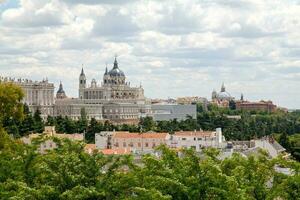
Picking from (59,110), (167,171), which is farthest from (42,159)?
(59,110)

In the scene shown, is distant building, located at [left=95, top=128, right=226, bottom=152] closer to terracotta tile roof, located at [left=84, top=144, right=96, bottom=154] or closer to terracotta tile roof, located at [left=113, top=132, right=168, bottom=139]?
terracotta tile roof, located at [left=113, top=132, right=168, bottom=139]

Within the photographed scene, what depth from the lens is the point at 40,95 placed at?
184m

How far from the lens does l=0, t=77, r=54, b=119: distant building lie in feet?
590

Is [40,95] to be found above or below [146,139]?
above

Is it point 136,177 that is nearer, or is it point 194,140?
point 136,177

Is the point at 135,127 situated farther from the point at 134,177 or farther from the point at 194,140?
the point at 134,177

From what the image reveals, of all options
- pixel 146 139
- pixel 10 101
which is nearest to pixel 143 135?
pixel 146 139

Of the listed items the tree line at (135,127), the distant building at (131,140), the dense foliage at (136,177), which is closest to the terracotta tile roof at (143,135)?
the distant building at (131,140)

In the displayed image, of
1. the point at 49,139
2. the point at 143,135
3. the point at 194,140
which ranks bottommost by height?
the point at 194,140

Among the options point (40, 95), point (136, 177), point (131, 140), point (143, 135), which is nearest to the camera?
point (136, 177)

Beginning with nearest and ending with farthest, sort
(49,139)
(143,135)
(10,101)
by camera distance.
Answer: (49,139)
(10,101)
(143,135)

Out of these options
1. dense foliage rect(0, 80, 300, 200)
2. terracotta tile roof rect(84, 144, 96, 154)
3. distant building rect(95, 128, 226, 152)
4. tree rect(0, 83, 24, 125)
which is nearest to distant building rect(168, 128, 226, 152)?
distant building rect(95, 128, 226, 152)

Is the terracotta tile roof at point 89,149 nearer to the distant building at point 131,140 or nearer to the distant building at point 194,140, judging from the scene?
the distant building at point 194,140

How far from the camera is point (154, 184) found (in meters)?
21.8
